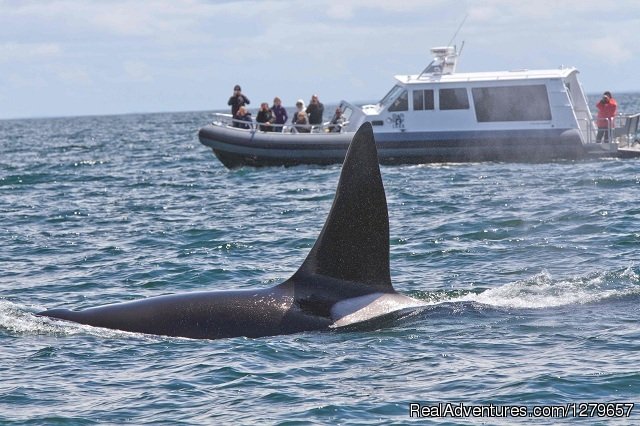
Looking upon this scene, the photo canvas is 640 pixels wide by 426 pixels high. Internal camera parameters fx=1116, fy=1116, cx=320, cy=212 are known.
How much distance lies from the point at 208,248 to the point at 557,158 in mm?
15229

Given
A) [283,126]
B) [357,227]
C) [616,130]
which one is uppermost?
[283,126]

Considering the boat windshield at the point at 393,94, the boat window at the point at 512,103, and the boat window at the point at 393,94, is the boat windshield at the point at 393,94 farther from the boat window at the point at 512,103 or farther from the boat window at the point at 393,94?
the boat window at the point at 512,103

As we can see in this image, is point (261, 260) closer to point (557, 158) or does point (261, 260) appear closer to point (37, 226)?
point (37, 226)

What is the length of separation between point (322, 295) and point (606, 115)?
2219 cm

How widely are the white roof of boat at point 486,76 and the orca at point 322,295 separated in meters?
20.2

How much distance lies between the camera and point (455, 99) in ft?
99.3

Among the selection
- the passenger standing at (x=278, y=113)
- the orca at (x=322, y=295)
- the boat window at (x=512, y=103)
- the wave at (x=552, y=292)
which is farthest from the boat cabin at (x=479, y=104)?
the orca at (x=322, y=295)

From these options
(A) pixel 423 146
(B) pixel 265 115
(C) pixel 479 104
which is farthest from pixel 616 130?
(B) pixel 265 115

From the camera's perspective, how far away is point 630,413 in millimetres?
8039

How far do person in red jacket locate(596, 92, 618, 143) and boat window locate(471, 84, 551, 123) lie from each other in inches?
64.4

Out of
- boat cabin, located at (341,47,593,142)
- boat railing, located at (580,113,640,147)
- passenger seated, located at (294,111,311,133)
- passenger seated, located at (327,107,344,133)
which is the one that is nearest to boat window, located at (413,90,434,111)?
boat cabin, located at (341,47,593,142)

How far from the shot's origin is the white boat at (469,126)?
30016 mm

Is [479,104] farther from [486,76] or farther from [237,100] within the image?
[237,100]

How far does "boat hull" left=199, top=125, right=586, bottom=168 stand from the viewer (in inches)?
1182
